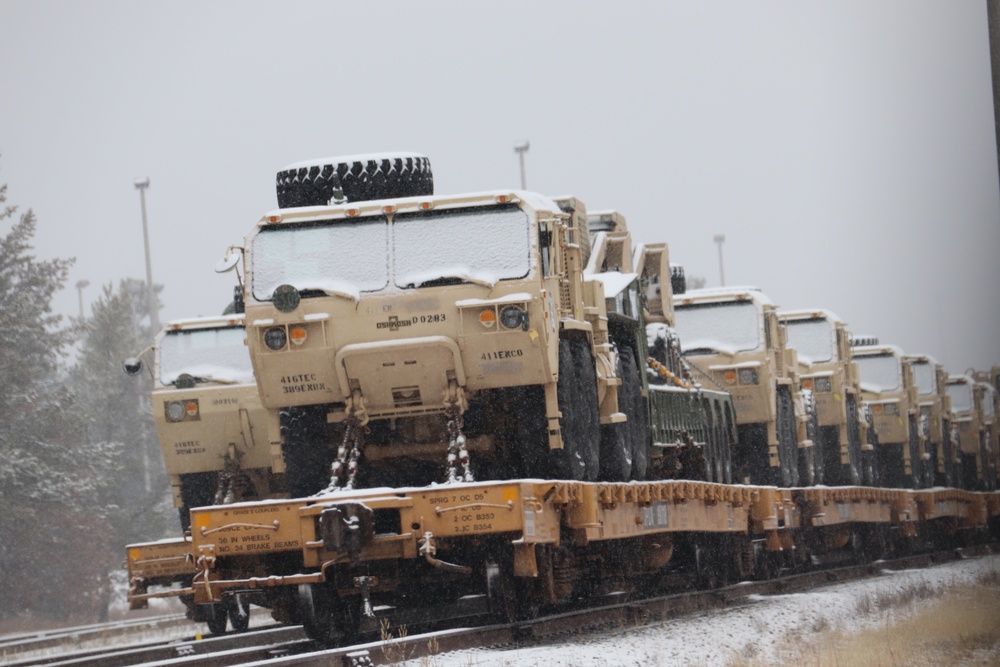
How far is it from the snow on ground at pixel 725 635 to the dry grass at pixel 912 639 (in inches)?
4.6

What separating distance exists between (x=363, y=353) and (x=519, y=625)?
2.26m

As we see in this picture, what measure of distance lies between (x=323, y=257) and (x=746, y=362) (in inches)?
365

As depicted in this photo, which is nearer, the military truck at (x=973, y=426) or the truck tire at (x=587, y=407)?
the truck tire at (x=587, y=407)

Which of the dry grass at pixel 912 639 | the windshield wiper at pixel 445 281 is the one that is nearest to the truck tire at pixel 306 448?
the windshield wiper at pixel 445 281

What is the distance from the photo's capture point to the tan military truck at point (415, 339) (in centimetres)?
1246

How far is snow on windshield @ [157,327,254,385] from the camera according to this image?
16.8 m

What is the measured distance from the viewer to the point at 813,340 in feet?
82.0

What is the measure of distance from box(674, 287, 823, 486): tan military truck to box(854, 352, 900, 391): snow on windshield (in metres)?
6.96

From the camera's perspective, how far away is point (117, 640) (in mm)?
19859

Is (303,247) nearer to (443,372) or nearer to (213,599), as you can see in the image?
(443,372)

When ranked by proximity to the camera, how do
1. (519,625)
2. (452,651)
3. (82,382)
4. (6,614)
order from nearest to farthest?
(452,651), (519,625), (6,614), (82,382)

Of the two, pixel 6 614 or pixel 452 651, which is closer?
pixel 452 651

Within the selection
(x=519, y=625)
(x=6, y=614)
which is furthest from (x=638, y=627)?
(x=6, y=614)

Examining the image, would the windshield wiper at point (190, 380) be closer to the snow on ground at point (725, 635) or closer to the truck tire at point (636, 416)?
the truck tire at point (636, 416)
